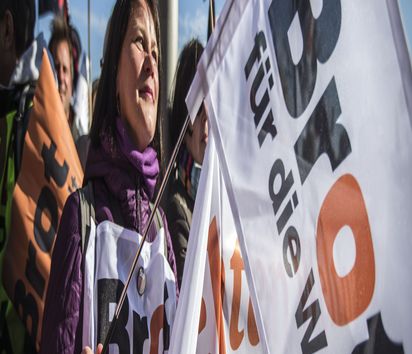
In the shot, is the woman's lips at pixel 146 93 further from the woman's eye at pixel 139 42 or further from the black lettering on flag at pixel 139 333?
the black lettering on flag at pixel 139 333

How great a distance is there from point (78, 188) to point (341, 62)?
1834 mm

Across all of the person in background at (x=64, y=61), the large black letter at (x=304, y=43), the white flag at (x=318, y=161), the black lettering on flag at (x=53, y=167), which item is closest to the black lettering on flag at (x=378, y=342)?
the white flag at (x=318, y=161)

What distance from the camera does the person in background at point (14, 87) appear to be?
12.6 ft

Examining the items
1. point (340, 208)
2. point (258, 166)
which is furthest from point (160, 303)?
point (340, 208)

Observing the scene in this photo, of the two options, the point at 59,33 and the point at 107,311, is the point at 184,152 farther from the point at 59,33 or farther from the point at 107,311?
the point at 107,311

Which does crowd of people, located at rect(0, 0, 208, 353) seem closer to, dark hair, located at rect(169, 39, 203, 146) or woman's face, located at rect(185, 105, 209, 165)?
dark hair, located at rect(169, 39, 203, 146)

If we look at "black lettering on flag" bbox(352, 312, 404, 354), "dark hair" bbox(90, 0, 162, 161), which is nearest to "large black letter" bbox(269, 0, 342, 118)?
"black lettering on flag" bbox(352, 312, 404, 354)

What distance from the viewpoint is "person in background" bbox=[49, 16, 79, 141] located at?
4012mm

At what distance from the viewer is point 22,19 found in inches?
158

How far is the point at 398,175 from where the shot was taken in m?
1.96

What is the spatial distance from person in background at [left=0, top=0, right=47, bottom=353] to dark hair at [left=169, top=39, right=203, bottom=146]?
69 centimetres

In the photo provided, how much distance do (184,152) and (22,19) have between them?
0.96 meters

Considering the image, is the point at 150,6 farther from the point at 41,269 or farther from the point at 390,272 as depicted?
the point at 390,272

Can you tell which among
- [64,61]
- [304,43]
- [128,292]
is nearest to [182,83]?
[64,61]
